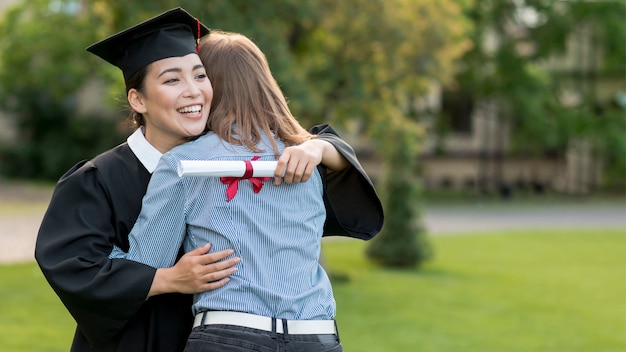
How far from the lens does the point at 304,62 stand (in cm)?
1120

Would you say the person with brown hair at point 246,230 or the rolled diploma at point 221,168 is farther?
the person with brown hair at point 246,230

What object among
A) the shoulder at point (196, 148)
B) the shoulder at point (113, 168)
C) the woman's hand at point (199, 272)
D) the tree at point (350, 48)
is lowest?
the woman's hand at point (199, 272)

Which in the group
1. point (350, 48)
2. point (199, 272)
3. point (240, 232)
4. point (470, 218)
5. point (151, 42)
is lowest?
point (470, 218)

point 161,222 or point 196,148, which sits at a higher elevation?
A: point 196,148

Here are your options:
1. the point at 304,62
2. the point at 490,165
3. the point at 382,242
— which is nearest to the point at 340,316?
the point at 304,62

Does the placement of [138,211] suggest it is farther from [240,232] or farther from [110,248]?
[240,232]

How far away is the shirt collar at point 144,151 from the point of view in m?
2.88

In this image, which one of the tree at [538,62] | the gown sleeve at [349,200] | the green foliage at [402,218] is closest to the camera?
the gown sleeve at [349,200]

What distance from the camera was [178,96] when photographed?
2758 mm

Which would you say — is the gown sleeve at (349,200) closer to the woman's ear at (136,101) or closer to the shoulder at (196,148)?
the shoulder at (196,148)

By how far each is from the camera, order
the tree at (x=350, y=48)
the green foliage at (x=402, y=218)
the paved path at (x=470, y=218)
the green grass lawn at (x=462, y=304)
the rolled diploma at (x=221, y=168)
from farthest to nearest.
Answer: the paved path at (x=470, y=218) < the green foliage at (x=402, y=218) < the tree at (x=350, y=48) < the green grass lawn at (x=462, y=304) < the rolled diploma at (x=221, y=168)

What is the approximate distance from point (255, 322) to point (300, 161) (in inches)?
18.2

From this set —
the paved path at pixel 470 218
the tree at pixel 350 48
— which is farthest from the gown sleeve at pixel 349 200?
the paved path at pixel 470 218

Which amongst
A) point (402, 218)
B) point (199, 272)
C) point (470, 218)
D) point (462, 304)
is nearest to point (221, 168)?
point (199, 272)
